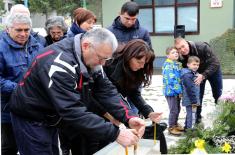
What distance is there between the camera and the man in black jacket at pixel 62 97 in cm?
215

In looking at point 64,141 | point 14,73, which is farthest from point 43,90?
point 64,141

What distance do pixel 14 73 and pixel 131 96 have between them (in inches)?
37.2

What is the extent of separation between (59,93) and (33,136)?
479mm

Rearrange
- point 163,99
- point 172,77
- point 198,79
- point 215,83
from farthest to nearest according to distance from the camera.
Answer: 1. point 163,99
2. point 215,83
3. point 172,77
4. point 198,79

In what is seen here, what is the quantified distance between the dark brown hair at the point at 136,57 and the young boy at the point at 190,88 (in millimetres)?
1829

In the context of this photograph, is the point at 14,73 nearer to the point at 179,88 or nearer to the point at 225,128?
the point at 225,128

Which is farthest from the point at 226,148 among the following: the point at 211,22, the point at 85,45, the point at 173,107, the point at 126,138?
the point at 211,22

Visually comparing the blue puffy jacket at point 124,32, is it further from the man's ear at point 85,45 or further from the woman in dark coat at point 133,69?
the man's ear at point 85,45

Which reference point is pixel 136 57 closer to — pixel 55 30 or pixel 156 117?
pixel 156 117

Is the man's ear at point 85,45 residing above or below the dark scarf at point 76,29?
below

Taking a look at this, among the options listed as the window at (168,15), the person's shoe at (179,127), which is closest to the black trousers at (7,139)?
the person's shoe at (179,127)

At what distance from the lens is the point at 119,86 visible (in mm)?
3195

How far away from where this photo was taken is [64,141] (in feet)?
10.7

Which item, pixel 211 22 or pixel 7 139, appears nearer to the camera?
pixel 7 139
